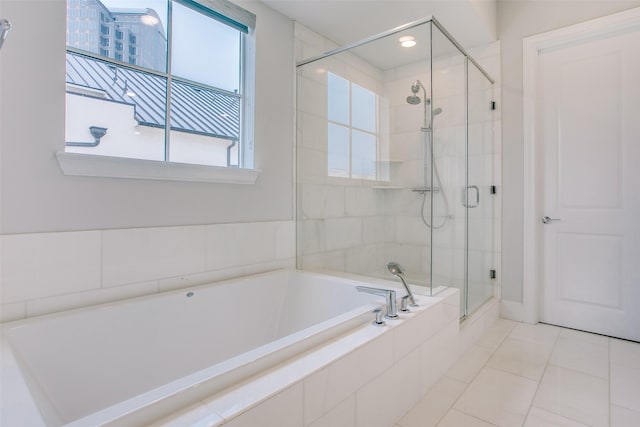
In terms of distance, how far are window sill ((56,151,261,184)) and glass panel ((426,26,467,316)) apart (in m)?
1.18

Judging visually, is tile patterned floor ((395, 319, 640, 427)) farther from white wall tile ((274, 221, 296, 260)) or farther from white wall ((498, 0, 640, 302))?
white wall tile ((274, 221, 296, 260))

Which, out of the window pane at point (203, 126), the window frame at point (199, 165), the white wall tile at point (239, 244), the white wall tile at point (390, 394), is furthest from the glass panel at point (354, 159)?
the white wall tile at point (390, 394)

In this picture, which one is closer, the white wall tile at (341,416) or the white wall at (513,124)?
the white wall tile at (341,416)

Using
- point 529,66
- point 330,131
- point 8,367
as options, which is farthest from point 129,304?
point 529,66

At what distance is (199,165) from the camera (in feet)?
5.87

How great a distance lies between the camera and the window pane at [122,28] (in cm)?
149

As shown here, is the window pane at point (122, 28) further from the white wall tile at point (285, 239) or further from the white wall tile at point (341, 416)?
the white wall tile at point (341, 416)

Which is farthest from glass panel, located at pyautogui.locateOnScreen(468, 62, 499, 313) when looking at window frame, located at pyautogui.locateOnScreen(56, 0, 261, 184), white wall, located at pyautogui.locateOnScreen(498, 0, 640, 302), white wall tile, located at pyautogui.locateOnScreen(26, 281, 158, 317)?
white wall tile, located at pyautogui.locateOnScreen(26, 281, 158, 317)

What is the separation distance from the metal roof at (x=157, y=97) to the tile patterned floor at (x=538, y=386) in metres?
1.84

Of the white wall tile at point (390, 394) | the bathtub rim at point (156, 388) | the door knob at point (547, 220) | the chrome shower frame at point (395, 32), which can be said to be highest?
the chrome shower frame at point (395, 32)

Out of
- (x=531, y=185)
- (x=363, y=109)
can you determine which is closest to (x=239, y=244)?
(x=363, y=109)

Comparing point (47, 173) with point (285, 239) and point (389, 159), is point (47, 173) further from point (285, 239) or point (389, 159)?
point (389, 159)

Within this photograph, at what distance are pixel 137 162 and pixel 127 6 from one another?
79cm

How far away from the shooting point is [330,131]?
2510mm
